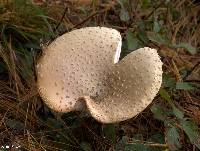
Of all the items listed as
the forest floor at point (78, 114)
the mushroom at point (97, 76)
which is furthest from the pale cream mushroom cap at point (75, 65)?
the forest floor at point (78, 114)

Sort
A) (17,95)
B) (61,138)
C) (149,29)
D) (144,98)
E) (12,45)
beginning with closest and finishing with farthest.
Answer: (144,98) → (61,138) → (17,95) → (12,45) → (149,29)

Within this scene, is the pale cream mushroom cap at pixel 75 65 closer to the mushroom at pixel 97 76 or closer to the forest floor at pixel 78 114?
the mushroom at pixel 97 76

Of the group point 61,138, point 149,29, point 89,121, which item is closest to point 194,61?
point 149,29

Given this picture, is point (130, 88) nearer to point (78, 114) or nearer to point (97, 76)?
point (97, 76)

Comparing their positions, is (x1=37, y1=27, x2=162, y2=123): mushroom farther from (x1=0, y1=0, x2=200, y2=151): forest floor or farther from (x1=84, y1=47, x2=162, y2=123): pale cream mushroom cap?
(x1=0, y1=0, x2=200, y2=151): forest floor

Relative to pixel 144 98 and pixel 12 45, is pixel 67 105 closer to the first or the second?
pixel 144 98

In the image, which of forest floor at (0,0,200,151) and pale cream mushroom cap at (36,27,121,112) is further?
forest floor at (0,0,200,151)

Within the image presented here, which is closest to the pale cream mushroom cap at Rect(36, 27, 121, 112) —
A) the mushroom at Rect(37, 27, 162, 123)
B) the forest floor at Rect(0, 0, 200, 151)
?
the mushroom at Rect(37, 27, 162, 123)
